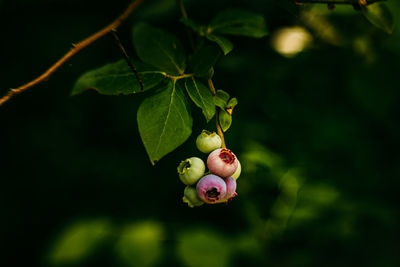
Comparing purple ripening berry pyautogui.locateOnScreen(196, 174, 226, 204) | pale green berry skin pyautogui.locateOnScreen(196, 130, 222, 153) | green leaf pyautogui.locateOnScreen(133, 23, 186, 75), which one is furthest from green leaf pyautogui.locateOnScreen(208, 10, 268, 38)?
purple ripening berry pyautogui.locateOnScreen(196, 174, 226, 204)

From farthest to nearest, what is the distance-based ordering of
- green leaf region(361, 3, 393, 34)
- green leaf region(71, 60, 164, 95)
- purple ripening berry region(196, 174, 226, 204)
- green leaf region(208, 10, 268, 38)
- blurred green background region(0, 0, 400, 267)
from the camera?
blurred green background region(0, 0, 400, 267) < green leaf region(208, 10, 268, 38) < green leaf region(361, 3, 393, 34) < green leaf region(71, 60, 164, 95) < purple ripening berry region(196, 174, 226, 204)

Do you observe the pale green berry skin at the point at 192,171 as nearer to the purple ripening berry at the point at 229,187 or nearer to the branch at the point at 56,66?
the purple ripening berry at the point at 229,187

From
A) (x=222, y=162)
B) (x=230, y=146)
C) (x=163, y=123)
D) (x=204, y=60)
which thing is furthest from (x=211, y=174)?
(x=230, y=146)

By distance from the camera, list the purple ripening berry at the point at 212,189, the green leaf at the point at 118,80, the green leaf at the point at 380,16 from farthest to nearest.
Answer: the green leaf at the point at 380,16 → the green leaf at the point at 118,80 → the purple ripening berry at the point at 212,189

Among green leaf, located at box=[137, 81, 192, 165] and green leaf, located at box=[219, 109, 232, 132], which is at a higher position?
green leaf, located at box=[137, 81, 192, 165]

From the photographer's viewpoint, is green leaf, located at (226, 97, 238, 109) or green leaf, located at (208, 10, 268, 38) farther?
green leaf, located at (208, 10, 268, 38)

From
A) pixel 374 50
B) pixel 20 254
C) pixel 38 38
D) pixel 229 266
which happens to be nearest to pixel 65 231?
pixel 229 266

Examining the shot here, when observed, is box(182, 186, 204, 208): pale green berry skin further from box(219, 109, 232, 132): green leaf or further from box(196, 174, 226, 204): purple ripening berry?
box(219, 109, 232, 132): green leaf

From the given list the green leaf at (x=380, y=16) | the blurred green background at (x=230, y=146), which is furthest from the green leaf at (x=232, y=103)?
the green leaf at (x=380, y=16)
